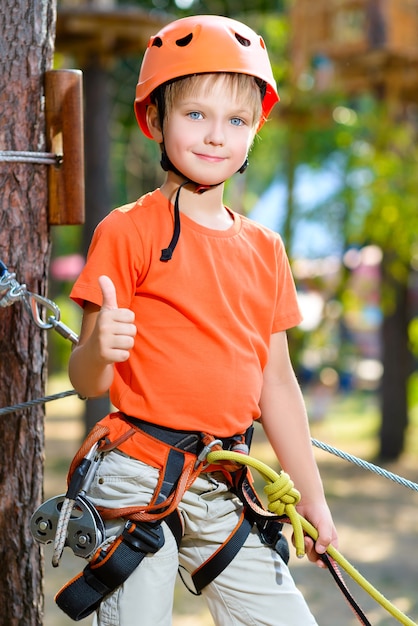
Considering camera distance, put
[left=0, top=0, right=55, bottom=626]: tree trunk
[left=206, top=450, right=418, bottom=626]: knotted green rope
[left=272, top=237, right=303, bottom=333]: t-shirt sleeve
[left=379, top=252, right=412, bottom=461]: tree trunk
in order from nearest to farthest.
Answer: [left=206, top=450, right=418, bottom=626]: knotted green rope, [left=272, top=237, right=303, bottom=333]: t-shirt sleeve, [left=0, top=0, right=55, bottom=626]: tree trunk, [left=379, top=252, right=412, bottom=461]: tree trunk

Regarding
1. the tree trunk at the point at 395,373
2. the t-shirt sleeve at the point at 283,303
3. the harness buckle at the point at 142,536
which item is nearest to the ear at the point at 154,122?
the t-shirt sleeve at the point at 283,303

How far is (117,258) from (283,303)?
1.50ft

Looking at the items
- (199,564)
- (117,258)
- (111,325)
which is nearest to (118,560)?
(199,564)

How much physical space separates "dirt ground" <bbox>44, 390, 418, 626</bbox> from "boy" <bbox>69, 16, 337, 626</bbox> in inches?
111

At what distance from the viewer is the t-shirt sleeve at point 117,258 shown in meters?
1.96

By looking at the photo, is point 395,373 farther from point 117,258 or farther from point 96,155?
point 117,258

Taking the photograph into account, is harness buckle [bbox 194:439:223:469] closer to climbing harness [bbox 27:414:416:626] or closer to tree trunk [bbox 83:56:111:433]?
climbing harness [bbox 27:414:416:626]

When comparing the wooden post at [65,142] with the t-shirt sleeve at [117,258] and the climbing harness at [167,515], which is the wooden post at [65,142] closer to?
the t-shirt sleeve at [117,258]

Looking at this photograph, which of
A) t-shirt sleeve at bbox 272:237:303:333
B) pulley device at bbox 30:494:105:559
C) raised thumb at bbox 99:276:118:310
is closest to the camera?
raised thumb at bbox 99:276:118:310

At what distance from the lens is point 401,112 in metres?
9.85

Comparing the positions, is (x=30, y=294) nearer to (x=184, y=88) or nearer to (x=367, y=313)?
(x=184, y=88)

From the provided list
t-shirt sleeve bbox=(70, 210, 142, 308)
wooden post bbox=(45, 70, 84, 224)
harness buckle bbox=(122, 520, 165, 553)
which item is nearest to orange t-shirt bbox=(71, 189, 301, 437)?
t-shirt sleeve bbox=(70, 210, 142, 308)

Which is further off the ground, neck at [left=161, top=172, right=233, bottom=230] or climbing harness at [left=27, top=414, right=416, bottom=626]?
neck at [left=161, top=172, right=233, bottom=230]

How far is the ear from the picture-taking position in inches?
84.0
